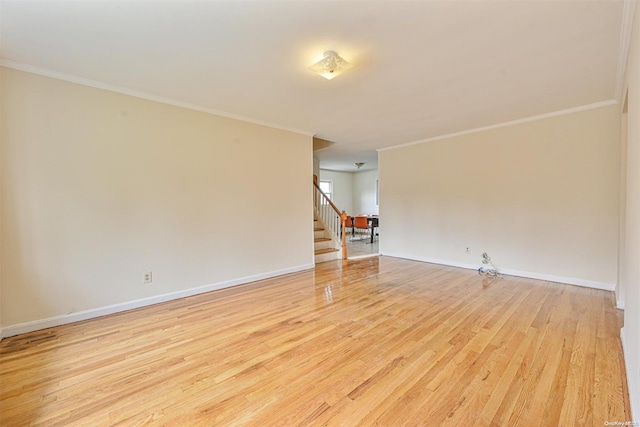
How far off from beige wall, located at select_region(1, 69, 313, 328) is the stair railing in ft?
6.24

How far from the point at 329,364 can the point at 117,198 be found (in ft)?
9.20

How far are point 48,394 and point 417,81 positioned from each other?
3.92m

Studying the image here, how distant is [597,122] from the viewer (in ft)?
11.4

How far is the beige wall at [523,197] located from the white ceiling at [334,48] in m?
0.61

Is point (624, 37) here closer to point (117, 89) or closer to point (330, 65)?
point (330, 65)

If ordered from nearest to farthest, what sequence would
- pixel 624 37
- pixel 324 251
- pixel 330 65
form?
pixel 624 37, pixel 330 65, pixel 324 251

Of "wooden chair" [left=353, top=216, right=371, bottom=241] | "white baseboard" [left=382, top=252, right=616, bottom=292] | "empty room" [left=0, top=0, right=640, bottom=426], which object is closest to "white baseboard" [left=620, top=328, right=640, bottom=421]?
"empty room" [left=0, top=0, right=640, bottom=426]

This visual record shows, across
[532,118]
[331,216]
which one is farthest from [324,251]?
[532,118]

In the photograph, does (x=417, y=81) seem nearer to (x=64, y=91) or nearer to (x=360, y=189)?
(x=64, y=91)

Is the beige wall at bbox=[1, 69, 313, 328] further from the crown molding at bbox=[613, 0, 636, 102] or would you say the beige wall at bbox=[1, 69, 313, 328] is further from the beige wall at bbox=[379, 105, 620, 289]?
the crown molding at bbox=[613, 0, 636, 102]

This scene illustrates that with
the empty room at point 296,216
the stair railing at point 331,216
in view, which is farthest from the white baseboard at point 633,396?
the stair railing at point 331,216

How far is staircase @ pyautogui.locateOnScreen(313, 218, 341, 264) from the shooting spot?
5465 millimetres

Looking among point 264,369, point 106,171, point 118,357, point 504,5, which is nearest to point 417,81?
point 504,5

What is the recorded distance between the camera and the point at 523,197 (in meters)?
4.08
